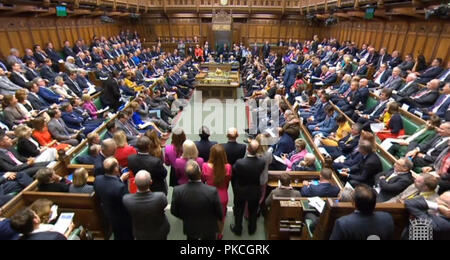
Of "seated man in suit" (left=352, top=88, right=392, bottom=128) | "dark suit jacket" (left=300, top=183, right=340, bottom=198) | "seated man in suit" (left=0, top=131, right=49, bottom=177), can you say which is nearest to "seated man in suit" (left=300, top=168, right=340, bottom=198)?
"dark suit jacket" (left=300, top=183, right=340, bottom=198)

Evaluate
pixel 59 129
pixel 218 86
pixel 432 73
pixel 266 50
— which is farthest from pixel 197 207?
pixel 266 50

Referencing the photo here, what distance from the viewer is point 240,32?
60.6 ft

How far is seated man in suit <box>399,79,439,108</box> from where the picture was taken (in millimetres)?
5398

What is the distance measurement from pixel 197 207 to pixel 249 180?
844 millimetres

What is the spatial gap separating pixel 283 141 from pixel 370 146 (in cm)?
136

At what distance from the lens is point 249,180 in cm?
309

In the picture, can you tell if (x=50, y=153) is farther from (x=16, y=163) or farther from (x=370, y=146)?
(x=370, y=146)

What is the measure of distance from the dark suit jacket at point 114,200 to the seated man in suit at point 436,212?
2.79 metres

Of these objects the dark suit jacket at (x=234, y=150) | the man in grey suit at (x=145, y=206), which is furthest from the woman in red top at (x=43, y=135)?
the dark suit jacket at (x=234, y=150)

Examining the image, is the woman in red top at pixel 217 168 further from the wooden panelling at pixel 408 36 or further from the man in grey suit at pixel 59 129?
the wooden panelling at pixel 408 36

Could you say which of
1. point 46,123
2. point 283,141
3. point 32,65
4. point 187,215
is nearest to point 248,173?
point 187,215

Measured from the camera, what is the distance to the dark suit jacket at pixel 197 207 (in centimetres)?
243

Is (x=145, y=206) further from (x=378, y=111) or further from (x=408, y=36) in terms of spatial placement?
(x=408, y=36)

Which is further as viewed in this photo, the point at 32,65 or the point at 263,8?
the point at 263,8
